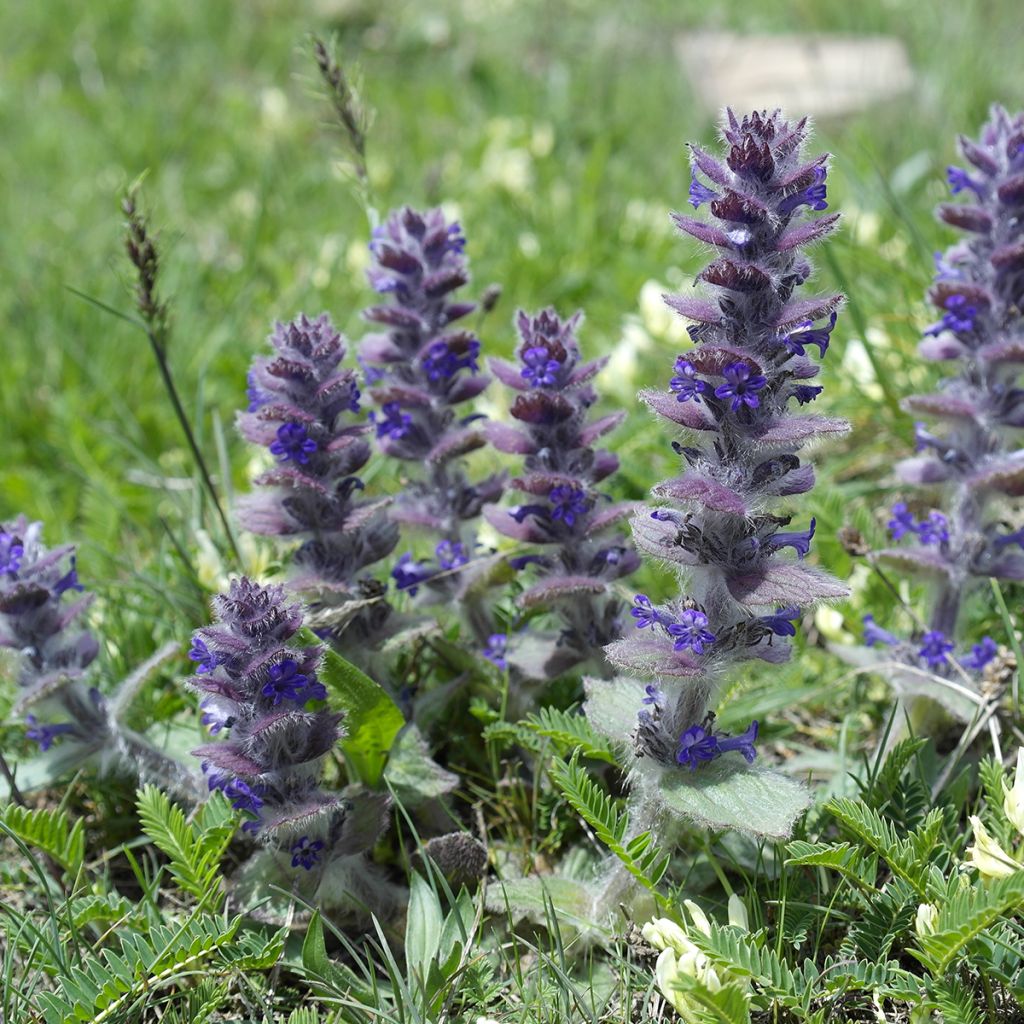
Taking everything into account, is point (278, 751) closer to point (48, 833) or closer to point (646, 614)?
point (48, 833)

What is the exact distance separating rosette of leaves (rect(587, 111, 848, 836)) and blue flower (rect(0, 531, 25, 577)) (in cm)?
164

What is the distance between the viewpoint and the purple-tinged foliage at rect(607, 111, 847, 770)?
2486 mm

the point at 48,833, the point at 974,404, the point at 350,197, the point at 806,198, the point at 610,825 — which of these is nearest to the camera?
the point at 806,198

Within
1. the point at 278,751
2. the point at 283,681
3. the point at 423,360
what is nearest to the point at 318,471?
the point at 423,360

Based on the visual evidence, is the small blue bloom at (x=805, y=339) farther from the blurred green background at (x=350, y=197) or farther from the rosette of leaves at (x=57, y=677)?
the rosette of leaves at (x=57, y=677)

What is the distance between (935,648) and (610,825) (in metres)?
1.26

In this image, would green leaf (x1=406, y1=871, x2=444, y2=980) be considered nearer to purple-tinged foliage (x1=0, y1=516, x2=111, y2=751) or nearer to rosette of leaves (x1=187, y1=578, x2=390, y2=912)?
rosette of leaves (x1=187, y1=578, x2=390, y2=912)

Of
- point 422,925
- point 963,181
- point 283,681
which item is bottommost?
point 422,925

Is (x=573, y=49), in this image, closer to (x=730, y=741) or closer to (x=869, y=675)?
(x=869, y=675)

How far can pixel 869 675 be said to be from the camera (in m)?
3.83

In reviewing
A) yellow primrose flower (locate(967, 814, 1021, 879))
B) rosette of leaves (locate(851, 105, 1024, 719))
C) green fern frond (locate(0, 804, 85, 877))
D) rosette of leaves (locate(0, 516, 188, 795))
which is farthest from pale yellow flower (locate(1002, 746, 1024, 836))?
green fern frond (locate(0, 804, 85, 877))

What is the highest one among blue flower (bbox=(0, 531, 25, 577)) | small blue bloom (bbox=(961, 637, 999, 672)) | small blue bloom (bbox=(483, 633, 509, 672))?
blue flower (bbox=(0, 531, 25, 577))

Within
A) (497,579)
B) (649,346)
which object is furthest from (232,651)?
(649,346)

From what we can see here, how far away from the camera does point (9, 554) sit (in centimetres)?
314
